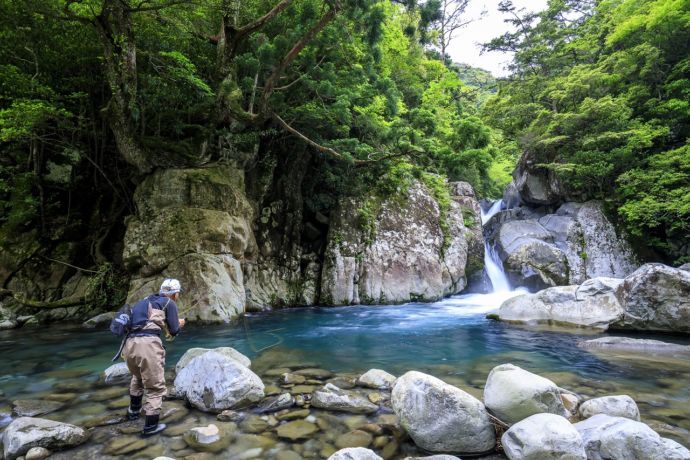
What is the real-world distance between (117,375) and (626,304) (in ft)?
35.1

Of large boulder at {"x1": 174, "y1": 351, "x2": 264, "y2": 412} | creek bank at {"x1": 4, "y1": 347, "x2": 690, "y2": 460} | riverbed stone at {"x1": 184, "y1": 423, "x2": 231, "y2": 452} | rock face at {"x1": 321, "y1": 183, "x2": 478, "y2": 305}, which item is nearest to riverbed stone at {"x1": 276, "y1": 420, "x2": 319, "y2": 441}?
creek bank at {"x1": 4, "y1": 347, "x2": 690, "y2": 460}

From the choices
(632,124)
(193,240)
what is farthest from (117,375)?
(632,124)

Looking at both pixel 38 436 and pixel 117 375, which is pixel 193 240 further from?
pixel 38 436

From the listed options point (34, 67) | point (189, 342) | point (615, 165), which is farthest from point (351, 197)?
point (615, 165)

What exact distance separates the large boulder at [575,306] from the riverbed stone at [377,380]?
6.20 meters

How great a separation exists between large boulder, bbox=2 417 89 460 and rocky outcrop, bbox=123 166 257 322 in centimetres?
581

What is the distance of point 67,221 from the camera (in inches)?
489

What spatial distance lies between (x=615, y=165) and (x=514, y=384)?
16.7 metres

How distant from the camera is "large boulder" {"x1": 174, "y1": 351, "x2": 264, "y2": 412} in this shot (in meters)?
4.45

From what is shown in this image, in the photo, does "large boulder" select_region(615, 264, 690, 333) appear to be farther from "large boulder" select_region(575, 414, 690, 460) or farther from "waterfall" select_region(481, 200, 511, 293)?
"waterfall" select_region(481, 200, 511, 293)

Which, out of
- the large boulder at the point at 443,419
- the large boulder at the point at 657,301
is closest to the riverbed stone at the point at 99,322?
the large boulder at the point at 443,419

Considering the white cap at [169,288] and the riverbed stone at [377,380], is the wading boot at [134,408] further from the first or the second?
the riverbed stone at [377,380]

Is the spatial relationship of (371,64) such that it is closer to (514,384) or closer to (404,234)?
(404,234)

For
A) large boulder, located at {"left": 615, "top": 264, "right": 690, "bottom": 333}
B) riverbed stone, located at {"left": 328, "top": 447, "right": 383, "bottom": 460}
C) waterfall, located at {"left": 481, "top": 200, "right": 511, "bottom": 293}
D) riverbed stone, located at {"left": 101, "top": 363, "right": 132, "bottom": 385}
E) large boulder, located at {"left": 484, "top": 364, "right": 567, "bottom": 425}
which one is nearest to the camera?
riverbed stone, located at {"left": 328, "top": 447, "right": 383, "bottom": 460}
